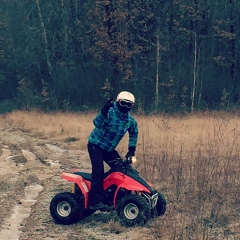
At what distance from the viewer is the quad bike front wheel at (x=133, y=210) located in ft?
20.8

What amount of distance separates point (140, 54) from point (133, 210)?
903 inches

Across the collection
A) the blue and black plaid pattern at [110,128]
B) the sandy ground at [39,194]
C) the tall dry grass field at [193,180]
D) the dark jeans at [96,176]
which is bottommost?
the sandy ground at [39,194]

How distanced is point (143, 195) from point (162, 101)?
64.3 ft

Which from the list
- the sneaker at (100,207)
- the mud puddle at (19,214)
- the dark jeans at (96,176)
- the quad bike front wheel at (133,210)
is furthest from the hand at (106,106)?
the mud puddle at (19,214)

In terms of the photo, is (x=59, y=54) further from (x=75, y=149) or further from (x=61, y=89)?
(x=75, y=149)

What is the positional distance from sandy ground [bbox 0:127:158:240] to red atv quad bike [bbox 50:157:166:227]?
161mm

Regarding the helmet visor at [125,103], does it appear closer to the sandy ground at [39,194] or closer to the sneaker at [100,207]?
the sneaker at [100,207]

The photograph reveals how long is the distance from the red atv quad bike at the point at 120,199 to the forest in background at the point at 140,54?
17731 millimetres

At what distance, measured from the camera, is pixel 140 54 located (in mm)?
28656

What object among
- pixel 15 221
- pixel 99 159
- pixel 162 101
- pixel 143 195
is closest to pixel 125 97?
pixel 99 159

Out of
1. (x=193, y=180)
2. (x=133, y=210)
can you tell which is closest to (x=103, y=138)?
(x=133, y=210)

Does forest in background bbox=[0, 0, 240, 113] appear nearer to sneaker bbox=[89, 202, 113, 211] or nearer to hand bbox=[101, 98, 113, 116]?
sneaker bbox=[89, 202, 113, 211]

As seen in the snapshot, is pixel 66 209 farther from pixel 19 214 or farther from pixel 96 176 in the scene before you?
pixel 19 214

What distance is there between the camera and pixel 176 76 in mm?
28109
